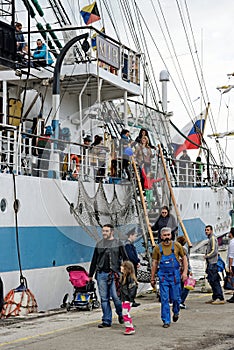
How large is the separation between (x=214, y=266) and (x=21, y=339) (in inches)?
209

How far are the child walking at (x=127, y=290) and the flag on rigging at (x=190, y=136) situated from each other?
1367 centimetres

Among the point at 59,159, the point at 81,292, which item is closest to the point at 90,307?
the point at 81,292

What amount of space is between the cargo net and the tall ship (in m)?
0.02

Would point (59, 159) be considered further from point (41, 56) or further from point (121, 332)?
point (121, 332)

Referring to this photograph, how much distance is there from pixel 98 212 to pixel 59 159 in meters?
1.58

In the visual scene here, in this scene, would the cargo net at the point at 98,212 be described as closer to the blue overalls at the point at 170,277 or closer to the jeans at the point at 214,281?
the jeans at the point at 214,281

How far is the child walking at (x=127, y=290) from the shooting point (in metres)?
9.11

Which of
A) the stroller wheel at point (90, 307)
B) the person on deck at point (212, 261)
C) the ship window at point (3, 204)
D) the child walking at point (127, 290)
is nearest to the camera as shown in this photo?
the child walking at point (127, 290)

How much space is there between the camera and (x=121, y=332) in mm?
9281

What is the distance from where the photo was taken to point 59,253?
14.1 m

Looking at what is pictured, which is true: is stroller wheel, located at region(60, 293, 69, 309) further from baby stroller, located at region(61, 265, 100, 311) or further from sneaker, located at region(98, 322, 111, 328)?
sneaker, located at region(98, 322, 111, 328)

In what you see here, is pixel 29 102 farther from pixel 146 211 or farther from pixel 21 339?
pixel 21 339

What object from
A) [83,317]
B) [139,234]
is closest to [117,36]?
[139,234]

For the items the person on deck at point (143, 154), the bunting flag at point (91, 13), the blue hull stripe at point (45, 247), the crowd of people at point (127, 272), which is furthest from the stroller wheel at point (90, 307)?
the bunting flag at point (91, 13)
